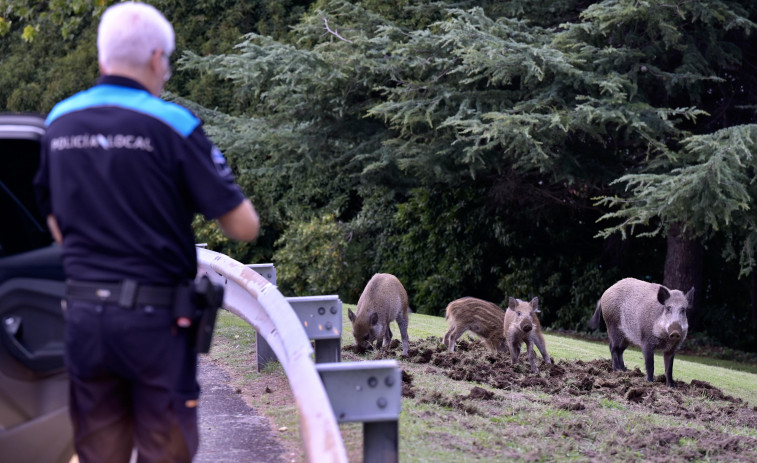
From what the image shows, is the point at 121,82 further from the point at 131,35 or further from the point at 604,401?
the point at 604,401

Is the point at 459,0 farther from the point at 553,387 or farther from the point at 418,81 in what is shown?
the point at 553,387

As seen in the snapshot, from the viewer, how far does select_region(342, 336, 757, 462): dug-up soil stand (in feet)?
25.2

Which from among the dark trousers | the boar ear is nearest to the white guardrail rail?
the dark trousers

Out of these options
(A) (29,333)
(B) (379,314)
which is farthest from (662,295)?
(A) (29,333)

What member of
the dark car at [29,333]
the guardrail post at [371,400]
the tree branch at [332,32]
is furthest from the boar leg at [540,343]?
the tree branch at [332,32]

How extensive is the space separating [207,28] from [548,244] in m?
12.4

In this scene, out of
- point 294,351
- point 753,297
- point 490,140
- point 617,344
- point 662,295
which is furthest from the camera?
point 753,297

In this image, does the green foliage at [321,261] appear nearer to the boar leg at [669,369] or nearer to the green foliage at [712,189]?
the green foliage at [712,189]

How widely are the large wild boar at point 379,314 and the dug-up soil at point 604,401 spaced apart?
7.9 inches

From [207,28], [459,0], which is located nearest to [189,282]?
[459,0]

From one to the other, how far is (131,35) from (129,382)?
1373 millimetres

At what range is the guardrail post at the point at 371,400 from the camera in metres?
5.12

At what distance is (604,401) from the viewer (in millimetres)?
9602

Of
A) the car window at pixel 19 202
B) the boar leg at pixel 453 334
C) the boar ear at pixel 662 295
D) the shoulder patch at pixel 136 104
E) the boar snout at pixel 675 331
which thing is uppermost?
the shoulder patch at pixel 136 104
